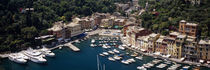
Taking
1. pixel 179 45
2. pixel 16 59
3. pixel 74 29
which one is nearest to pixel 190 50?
pixel 179 45

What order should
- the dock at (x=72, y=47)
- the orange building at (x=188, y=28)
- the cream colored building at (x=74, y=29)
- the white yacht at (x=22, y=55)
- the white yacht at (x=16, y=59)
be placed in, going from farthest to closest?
the cream colored building at (x=74, y=29), the dock at (x=72, y=47), the orange building at (x=188, y=28), the white yacht at (x=22, y=55), the white yacht at (x=16, y=59)

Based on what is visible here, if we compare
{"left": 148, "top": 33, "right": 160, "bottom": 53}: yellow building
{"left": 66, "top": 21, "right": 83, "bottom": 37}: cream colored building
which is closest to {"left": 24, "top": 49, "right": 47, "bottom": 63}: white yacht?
{"left": 66, "top": 21, "right": 83, "bottom": 37}: cream colored building

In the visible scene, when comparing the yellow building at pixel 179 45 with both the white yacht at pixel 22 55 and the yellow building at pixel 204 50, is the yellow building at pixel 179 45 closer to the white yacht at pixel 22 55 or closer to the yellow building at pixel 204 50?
the yellow building at pixel 204 50

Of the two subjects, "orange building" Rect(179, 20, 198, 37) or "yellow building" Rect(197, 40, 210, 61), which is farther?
"orange building" Rect(179, 20, 198, 37)

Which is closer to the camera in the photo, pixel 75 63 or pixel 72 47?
pixel 75 63

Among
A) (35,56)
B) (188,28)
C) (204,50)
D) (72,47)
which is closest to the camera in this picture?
(204,50)

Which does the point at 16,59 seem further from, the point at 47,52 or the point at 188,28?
the point at 188,28

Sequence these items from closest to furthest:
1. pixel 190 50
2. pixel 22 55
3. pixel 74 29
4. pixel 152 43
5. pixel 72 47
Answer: pixel 190 50 → pixel 22 55 → pixel 152 43 → pixel 72 47 → pixel 74 29

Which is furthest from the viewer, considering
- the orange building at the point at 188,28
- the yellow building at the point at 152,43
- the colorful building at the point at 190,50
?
the orange building at the point at 188,28

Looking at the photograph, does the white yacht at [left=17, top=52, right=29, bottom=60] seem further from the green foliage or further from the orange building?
the orange building

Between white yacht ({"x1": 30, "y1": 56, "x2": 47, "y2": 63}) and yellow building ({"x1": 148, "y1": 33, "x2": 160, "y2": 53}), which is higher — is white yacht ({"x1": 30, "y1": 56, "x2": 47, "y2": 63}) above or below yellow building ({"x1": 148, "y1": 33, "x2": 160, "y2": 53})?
below

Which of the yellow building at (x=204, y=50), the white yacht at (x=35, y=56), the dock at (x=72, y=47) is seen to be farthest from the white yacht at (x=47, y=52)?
the yellow building at (x=204, y=50)

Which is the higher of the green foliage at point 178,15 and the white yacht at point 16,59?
the green foliage at point 178,15

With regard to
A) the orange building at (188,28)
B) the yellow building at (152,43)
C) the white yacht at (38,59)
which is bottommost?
the white yacht at (38,59)
